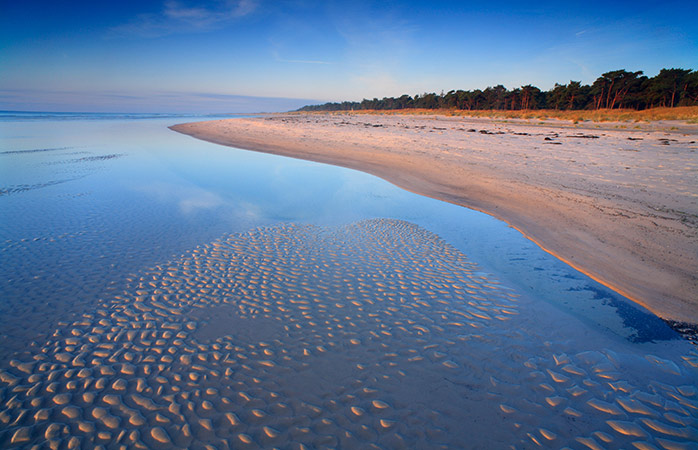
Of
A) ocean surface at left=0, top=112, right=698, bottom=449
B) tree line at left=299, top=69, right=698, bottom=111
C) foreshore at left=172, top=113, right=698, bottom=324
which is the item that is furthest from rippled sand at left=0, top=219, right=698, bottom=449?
tree line at left=299, top=69, right=698, bottom=111

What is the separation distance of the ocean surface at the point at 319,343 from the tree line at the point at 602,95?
238 ft

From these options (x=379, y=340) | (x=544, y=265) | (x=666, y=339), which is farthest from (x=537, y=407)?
(x=544, y=265)

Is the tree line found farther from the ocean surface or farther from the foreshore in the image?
the ocean surface

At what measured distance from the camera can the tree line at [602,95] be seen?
52.7 metres

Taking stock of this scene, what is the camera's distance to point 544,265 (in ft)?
21.9

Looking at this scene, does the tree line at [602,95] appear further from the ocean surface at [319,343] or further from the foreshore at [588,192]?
the ocean surface at [319,343]

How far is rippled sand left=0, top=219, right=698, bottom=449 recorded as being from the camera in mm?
3121

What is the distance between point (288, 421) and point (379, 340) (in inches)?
66.4

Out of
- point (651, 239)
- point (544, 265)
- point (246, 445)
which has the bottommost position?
point (246, 445)

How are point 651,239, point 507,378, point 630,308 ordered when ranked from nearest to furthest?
point 507,378 < point 630,308 < point 651,239

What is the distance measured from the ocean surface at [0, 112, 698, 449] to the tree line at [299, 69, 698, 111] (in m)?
72.5

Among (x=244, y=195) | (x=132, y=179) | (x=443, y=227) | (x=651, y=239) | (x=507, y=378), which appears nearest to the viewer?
(x=507, y=378)

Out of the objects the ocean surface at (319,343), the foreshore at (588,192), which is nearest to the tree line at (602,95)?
the foreshore at (588,192)

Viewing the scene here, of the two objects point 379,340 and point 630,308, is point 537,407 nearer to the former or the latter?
point 379,340
